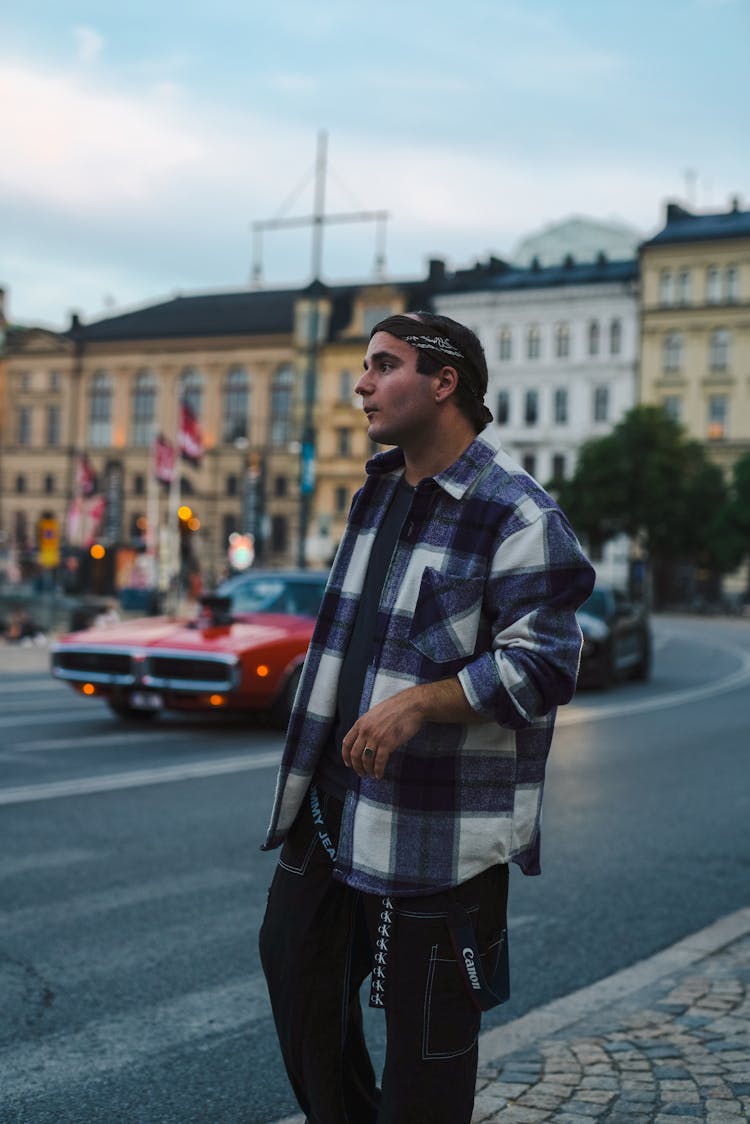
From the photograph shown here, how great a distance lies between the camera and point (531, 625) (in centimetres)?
279

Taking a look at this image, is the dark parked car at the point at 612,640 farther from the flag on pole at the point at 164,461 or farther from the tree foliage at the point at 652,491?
the tree foliage at the point at 652,491

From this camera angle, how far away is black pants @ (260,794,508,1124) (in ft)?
9.29

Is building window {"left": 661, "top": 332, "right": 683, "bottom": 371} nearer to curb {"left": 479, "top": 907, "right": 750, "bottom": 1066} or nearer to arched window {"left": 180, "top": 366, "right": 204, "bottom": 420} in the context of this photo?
arched window {"left": 180, "top": 366, "right": 204, "bottom": 420}

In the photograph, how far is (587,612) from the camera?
2184cm

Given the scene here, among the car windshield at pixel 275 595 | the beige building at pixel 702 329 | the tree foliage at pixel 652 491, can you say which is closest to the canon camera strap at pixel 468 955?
the car windshield at pixel 275 595

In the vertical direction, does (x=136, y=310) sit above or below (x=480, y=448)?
above

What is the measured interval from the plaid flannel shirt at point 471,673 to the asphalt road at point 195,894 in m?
1.74

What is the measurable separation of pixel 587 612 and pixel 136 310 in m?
86.0

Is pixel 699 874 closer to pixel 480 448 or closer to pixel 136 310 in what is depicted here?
pixel 480 448

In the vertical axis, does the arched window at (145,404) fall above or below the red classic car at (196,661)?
above

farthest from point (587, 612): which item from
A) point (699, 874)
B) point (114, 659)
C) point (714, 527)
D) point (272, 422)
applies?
point (272, 422)

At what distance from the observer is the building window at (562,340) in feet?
277

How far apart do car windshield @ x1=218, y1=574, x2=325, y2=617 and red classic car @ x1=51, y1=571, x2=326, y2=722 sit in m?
0.16

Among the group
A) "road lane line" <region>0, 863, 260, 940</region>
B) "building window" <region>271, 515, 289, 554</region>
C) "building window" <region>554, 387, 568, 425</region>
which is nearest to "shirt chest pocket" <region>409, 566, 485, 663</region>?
"road lane line" <region>0, 863, 260, 940</region>
